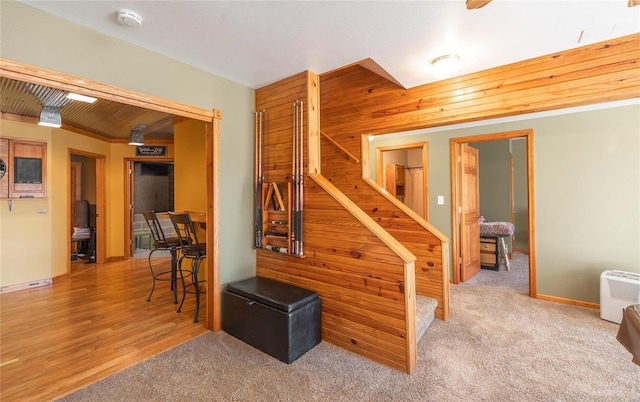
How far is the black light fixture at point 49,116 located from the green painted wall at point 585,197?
228 inches

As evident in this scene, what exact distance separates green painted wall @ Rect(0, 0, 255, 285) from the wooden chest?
160 inches

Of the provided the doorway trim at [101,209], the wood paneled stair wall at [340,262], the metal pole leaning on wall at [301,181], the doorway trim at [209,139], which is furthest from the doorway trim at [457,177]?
the doorway trim at [101,209]

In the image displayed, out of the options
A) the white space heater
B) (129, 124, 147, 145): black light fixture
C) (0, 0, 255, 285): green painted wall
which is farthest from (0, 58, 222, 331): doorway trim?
the white space heater

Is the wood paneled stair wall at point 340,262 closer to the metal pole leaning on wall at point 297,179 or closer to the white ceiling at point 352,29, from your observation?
the metal pole leaning on wall at point 297,179

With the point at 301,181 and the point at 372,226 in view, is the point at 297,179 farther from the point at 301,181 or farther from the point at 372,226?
the point at 372,226

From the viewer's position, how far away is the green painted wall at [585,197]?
3.07 metres

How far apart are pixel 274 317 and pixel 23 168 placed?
444 centimetres

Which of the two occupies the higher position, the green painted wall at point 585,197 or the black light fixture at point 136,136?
the black light fixture at point 136,136

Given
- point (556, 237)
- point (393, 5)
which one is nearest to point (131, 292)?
point (393, 5)

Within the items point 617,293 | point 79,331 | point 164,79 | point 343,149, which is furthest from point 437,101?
point 79,331

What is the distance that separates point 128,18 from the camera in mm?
1785

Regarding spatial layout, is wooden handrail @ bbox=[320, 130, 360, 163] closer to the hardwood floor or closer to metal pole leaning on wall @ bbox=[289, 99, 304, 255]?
metal pole leaning on wall @ bbox=[289, 99, 304, 255]

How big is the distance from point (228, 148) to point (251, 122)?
423 mm

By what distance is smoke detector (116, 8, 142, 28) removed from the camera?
69.2 inches
